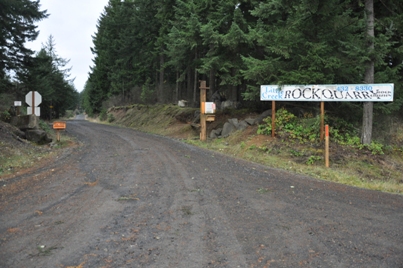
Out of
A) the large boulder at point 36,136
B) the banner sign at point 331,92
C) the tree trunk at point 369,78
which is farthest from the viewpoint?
the large boulder at point 36,136

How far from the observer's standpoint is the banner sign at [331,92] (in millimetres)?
11938

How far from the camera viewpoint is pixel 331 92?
13.0 meters

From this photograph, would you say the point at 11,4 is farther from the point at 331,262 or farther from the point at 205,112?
the point at 331,262

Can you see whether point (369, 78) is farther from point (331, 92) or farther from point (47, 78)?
point (47, 78)

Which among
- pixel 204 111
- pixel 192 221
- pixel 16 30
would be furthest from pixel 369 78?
pixel 16 30

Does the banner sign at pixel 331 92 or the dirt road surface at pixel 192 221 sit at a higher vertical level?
the banner sign at pixel 331 92

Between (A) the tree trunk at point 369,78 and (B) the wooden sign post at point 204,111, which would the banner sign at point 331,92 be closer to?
(A) the tree trunk at point 369,78

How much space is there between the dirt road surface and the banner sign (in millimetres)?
5150

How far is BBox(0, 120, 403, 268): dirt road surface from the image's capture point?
3986mm

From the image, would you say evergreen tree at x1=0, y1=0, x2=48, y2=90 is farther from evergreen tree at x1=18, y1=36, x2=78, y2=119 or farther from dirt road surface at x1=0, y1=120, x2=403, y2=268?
dirt road surface at x1=0, y1=120, x2=403, y2=268

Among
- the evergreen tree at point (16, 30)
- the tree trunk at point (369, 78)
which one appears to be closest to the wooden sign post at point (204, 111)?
the tree trunk at point (369, 78)

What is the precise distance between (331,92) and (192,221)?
9816 mm

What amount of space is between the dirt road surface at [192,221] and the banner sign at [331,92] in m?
5.15

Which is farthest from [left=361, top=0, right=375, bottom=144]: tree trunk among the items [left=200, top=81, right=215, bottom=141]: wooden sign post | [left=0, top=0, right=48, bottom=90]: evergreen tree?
[left=0, top=0, right=48, bottom=90]: evergreen tree
